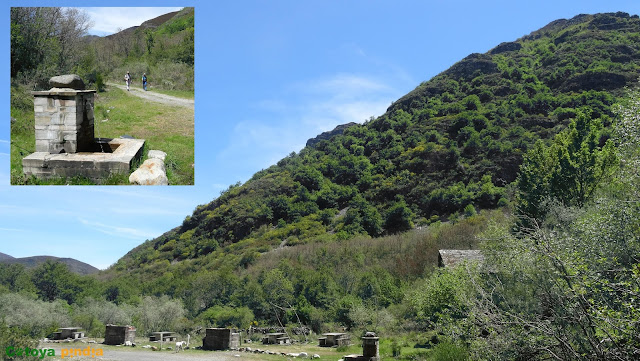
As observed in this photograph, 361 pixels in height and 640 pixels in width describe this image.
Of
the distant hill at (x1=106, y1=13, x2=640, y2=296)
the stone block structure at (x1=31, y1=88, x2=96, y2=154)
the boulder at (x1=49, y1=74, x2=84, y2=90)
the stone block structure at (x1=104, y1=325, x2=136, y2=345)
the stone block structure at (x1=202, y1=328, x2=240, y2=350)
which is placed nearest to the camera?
the stone block structure at (x1=31, y1=88, x2=96, y2=154)

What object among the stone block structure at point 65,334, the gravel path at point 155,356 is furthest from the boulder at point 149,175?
the stone block structure at point 65,334

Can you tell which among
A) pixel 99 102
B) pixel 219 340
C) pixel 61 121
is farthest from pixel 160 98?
pixel 219 340

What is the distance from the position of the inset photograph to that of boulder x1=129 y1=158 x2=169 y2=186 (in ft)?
0.06

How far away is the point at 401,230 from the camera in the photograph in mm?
67812

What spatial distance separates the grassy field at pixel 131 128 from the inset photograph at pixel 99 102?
0.9 inches

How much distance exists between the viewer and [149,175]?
9.73 m

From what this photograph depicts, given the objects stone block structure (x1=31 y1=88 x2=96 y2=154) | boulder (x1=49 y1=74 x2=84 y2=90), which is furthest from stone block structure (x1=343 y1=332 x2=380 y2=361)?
boulder (x1=49 y1=74 x2=84 y2=90)

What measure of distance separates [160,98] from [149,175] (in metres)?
6.78

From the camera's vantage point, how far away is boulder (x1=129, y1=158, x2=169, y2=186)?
9.65 meters

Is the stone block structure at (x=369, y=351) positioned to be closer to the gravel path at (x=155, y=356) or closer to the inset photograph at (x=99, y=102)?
the gravel path at (x=155, y=356)

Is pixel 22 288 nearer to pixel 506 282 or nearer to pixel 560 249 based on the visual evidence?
pixel 506 282

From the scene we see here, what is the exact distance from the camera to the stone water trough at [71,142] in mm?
9727

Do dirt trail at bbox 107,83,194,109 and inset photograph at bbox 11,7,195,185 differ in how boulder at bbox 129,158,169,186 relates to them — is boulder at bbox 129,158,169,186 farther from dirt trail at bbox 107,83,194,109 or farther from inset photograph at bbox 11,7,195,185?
dirt trail at bbox 107,83,194,109

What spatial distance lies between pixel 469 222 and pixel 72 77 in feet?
140
